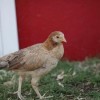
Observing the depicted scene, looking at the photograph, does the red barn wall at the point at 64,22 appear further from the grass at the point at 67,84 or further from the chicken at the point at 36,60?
the chicken at the point at 36,60

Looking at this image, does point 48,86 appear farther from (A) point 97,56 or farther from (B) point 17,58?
(A) point 97,56

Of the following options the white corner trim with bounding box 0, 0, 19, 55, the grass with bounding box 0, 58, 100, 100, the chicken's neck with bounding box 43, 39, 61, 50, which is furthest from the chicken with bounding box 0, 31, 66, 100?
the white corner trim with bounding box 0, 0, 19, 55

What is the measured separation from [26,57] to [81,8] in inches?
121

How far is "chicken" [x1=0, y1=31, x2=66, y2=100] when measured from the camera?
8258mm

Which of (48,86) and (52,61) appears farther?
(48,86)

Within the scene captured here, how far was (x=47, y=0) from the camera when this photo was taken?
10922mm

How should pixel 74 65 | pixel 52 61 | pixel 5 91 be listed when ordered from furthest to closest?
pixel 74 65, pixel 5 91, pixel 52 61

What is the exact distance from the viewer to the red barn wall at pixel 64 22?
10945mm

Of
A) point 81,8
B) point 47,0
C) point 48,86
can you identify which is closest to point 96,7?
point 81,8

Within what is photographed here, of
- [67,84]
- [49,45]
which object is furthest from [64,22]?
[49,45]

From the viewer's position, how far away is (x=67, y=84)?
9328 millimetres

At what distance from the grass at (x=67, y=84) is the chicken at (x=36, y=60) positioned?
340mm

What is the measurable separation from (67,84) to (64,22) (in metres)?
2.08

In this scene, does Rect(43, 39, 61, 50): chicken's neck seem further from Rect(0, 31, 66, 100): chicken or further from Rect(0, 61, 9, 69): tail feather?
Rect(0, 61, 9, 69): tail feather
